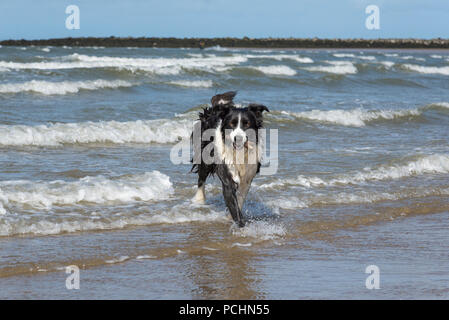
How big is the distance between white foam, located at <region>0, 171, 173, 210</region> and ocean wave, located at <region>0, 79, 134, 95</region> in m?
11.6

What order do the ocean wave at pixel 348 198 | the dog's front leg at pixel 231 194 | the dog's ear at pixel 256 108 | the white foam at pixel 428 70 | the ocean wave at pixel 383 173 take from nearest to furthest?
the dog's ear at pixel 256 108 < the dog's front leg at pixel 231 194 < the ocean wave at pixel 348 198 < the ocean wave at pixel 383 173 < the white foam at pixel 428 70

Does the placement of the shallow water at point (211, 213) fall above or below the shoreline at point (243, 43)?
below

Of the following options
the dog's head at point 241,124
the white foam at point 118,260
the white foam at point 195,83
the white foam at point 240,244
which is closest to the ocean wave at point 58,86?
the white foam at point 195,83

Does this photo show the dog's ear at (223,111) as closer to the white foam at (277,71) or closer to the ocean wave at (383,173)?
the ocean wave at (383,173)

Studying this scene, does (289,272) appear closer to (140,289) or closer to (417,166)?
(140,289)

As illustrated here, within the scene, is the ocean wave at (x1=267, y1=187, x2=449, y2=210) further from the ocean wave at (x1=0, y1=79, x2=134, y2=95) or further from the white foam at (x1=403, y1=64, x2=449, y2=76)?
the white foam at (x1=403, y1=64, x2=449, y2=76)

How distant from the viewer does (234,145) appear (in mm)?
6820

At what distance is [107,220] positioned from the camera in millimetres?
7262

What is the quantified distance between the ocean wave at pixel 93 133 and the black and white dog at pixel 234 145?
502 cm

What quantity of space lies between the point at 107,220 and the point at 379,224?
3.03m

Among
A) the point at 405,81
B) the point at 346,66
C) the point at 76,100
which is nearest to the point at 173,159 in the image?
the point at 76,100

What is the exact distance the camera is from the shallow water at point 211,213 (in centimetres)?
550

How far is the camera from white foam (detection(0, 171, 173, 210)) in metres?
7.73
